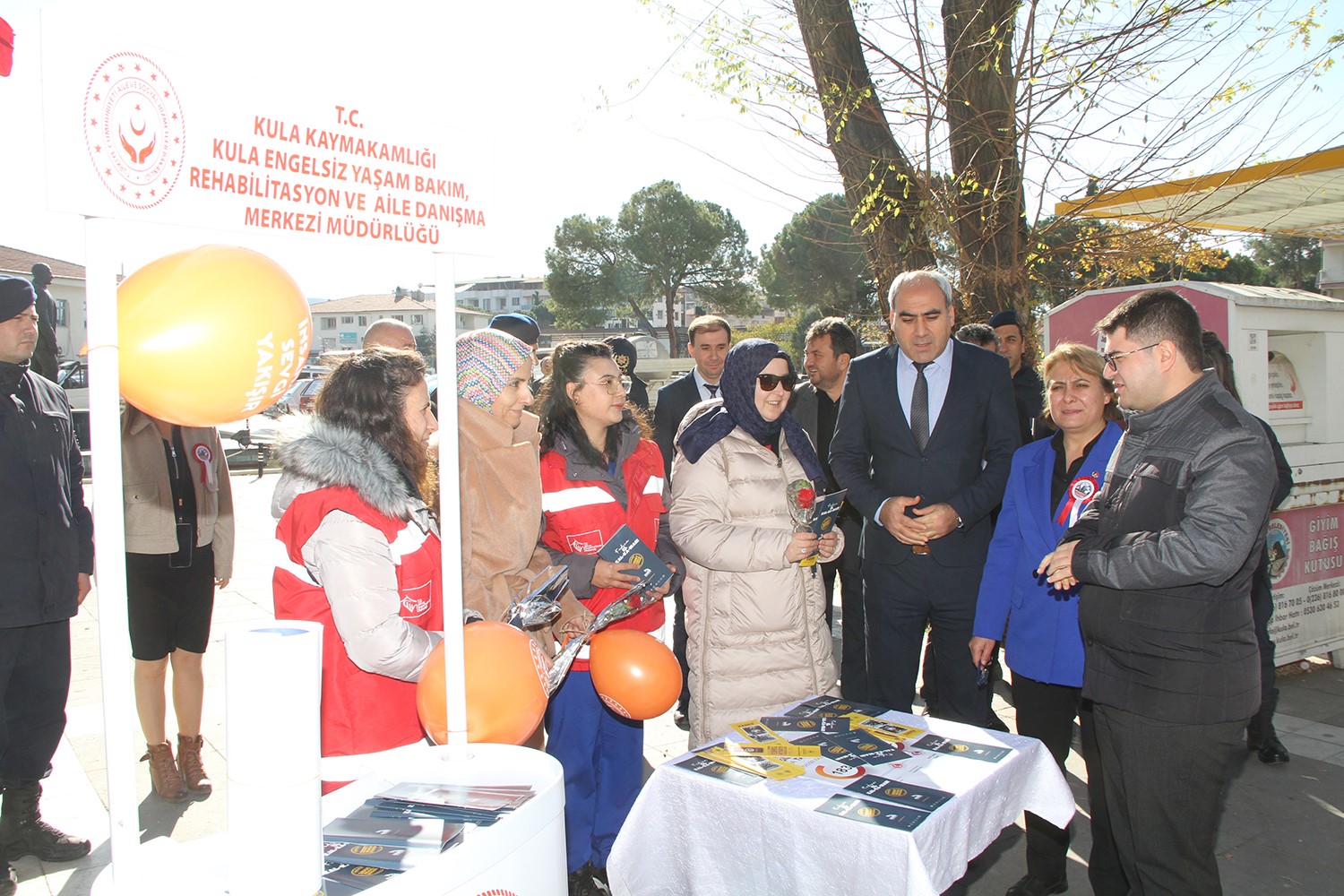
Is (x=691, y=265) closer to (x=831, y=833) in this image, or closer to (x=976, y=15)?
(x=976, y=15)

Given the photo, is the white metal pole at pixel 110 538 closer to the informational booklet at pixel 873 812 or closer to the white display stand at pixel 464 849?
the white display stand at pixel 464 849

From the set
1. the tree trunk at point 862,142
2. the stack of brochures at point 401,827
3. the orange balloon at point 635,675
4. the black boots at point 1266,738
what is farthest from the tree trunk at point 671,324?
the stack of brochures at point 401,827

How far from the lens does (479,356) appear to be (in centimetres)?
291

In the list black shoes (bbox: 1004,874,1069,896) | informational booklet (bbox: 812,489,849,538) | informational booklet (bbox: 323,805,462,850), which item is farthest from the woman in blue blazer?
informational booklet (bbox: 323,805,462,850)

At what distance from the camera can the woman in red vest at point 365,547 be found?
7.31ft

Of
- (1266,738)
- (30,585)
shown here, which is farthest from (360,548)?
(1266,738)

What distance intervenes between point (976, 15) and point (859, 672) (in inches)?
163

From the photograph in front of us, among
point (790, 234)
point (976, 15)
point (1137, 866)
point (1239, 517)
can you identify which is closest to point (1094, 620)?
point (1239, 517)

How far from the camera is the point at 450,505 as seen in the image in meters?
2.13

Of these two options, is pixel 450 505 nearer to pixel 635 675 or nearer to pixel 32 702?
pixel 635 675

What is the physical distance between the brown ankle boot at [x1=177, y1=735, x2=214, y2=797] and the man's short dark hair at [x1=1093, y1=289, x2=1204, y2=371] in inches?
166

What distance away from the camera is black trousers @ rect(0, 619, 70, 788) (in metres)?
3.52

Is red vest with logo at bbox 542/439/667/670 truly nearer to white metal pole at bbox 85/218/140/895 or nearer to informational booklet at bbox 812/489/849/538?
informational booklet at bbox 812/489/849/538

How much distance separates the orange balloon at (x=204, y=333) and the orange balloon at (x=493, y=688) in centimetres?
77
